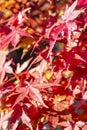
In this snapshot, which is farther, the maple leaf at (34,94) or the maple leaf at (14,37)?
the maple leaf at (14,37)

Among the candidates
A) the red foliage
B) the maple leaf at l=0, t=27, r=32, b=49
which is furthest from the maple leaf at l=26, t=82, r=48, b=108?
the maple leaf at l=0, t=27, r=32, b=49

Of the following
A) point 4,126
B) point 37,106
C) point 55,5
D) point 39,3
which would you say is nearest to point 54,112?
point 37,106

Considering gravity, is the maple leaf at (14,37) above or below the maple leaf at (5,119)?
above

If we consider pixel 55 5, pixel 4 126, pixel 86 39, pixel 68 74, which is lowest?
pixel 4 126

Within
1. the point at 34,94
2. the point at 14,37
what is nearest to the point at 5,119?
the point at 34,94

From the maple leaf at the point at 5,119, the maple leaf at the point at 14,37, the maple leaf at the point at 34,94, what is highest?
the maple leaf at the point at 14,37

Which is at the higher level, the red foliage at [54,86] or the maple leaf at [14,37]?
the maple leaf at [14,37]

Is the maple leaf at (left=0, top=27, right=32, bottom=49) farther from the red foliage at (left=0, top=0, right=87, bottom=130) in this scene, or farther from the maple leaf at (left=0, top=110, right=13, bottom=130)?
the maple leaf at (left=0, top=110, right=13, bottom=130)

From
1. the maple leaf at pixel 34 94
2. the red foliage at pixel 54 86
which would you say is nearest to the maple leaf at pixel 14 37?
the red foliage at pixel 54 86

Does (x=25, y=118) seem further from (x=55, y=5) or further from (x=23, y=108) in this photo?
(x=55, y=5)

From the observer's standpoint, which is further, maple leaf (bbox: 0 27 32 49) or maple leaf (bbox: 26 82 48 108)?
maple leaf (bbox: 0 27 32 49)

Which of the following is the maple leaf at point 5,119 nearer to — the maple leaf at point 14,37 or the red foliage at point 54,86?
the red foliage at point 54,86
